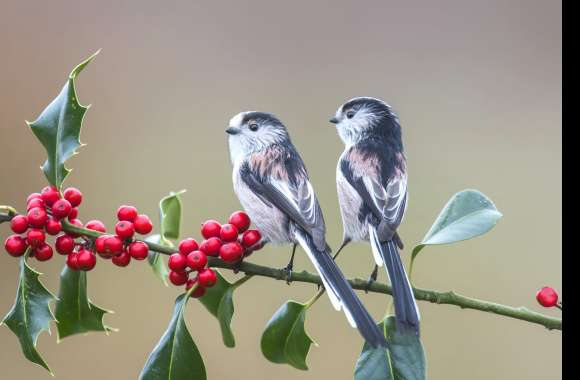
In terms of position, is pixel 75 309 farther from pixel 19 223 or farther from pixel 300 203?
pixel 300 203

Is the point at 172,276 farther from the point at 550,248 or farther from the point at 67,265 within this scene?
the point at 550,248

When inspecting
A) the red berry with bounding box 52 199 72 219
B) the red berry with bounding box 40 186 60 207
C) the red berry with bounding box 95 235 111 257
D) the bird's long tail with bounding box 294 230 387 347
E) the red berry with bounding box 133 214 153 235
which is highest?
the red berry with bounding box 40 186 60 207

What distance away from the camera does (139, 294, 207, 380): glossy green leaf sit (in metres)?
1.29

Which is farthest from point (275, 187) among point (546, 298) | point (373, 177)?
point (546, 298)

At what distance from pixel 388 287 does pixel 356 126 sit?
0.94 ft

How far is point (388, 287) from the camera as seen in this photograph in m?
1.18

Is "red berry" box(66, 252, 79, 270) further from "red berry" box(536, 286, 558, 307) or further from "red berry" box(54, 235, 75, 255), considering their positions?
"red berry" box(536, 286, 558, 307)

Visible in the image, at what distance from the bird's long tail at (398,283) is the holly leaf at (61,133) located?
54cm

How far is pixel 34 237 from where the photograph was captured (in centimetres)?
132

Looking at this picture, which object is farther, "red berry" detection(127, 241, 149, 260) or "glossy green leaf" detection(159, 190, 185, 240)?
"glossy green leaf" detection(159, 190, 185, 240)

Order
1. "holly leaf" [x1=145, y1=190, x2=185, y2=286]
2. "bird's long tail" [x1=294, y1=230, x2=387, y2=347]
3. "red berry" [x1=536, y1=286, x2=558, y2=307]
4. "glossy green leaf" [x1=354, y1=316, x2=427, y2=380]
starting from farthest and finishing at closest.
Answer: "holly leaf" [x1=145, y1=190, x2=185, y2=286], "red berry" [x1=536, y1=286, x2=558, y2=307], "glossy green leaf" [x1=354, y1=316, x2=427, y2=380], "bird's long tail" [x1=294, y1=230, x2=387, y2=347]

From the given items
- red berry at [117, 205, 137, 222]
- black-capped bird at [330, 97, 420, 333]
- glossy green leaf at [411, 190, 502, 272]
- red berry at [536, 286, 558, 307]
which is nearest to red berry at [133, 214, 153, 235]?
red berry at [117, 205, 137, 222]

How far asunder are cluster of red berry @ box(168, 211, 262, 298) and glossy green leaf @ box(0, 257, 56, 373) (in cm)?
22

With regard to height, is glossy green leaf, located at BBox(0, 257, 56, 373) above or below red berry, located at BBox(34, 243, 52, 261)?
below
